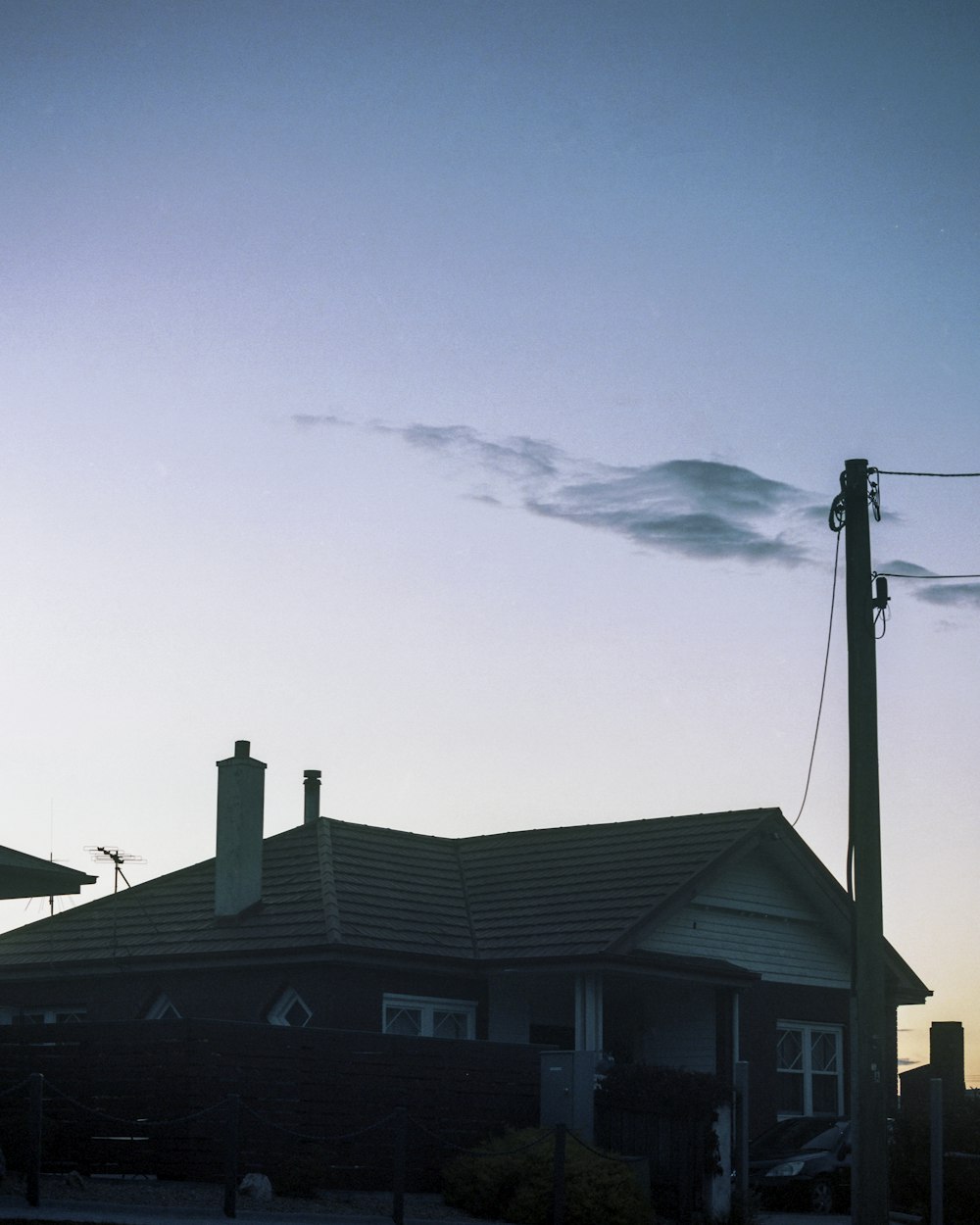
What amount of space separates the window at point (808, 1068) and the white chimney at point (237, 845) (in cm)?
991

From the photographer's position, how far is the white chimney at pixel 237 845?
30.6m

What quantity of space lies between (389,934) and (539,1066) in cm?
502

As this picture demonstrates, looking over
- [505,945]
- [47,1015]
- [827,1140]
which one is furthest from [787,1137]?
[47,1015]

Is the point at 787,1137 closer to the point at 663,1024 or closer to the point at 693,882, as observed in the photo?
the point at 693,882

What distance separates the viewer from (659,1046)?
30.9 metres

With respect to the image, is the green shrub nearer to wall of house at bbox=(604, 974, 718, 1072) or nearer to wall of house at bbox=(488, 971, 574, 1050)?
wall of house at bbox=(488, 971, 574, 1050)

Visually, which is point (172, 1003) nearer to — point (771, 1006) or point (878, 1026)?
point (771, 1006)

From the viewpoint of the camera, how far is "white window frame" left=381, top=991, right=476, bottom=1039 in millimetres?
28391

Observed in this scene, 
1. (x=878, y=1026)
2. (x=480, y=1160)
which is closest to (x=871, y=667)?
(x=878, y=1026)

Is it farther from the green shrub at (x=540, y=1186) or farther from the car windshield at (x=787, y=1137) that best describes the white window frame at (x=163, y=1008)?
the car windshield at (x=787, y=1137)

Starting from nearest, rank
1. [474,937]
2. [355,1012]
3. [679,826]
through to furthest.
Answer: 1. [355,1012]
2. [474,937]
3. [679,826]

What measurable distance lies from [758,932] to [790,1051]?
2.21 meters

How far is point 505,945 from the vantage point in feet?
96.6

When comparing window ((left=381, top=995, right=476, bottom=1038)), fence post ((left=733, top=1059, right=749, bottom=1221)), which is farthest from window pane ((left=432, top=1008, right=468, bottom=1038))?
fence post ((left=733, top=1059, right=749, bottom=1221))
